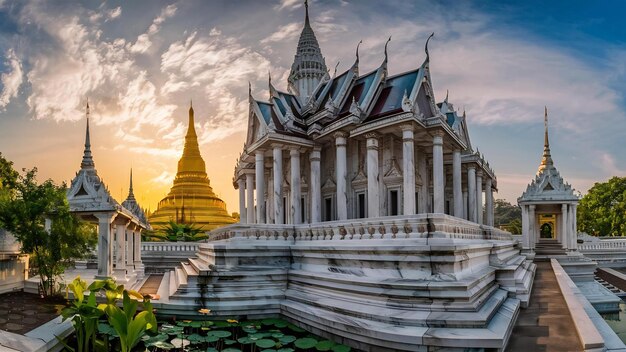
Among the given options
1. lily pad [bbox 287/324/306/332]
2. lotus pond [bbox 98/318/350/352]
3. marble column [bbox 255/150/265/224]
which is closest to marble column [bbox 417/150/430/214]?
marble column [bbox 255/150/265/224]

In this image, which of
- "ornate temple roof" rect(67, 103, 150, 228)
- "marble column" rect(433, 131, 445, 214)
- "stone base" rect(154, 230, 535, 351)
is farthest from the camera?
"marble column" rect(433, 131, 445, 214)

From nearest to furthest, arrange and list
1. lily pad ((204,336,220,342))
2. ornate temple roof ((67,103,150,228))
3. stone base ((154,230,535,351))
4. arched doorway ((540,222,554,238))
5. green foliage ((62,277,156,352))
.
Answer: green foliage ((62,277,156,352)) < stone base ((154,230,535,351)) < lily pad ((204,336,220,342)) < ornate temple roof ((67,103,150,228)) < arched doorway ((540,222,554,238))

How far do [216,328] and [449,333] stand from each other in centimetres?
557

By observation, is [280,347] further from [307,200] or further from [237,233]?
[307,200]

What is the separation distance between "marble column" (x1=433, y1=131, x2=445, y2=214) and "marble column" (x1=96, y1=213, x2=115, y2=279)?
12.0m

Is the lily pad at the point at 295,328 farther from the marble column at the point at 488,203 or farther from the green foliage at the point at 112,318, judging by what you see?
the marble column at the point at 488,203

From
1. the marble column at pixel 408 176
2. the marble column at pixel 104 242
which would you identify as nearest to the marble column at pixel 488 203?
the marble column at pixel 408 176

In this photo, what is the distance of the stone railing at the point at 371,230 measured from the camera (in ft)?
35.6

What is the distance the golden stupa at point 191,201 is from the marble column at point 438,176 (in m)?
27.6

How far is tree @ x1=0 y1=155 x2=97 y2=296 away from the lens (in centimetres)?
1286

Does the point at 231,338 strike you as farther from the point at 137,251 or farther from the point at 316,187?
the point at 137,251

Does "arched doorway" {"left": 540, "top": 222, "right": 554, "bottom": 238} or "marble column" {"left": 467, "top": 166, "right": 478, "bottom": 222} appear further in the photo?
"arched doorway" {"left": 540, "top": 222, "right": 554, "bottom": 238}

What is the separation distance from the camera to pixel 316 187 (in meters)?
21.9

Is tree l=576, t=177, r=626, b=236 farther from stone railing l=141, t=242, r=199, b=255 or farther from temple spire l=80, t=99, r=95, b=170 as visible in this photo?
temple spire l=80, t=99, r=95, b=170
